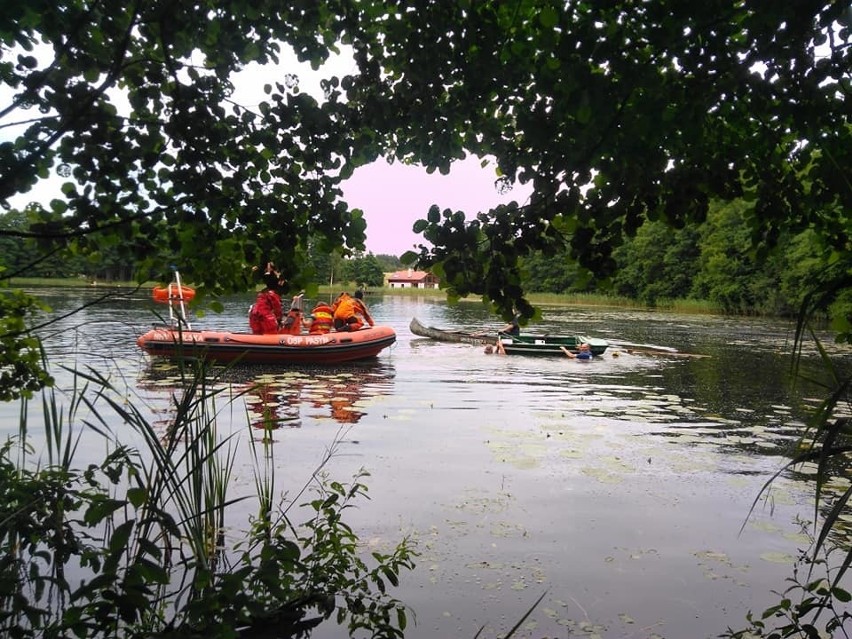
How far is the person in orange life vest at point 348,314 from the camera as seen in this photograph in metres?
15.5

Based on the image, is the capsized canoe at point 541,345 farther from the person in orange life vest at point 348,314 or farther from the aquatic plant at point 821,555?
the aquatic plant at point 821,555

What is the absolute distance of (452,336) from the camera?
20.4m

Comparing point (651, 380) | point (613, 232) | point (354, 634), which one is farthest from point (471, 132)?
point (651, 380)

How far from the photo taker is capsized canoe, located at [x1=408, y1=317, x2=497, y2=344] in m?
19.5

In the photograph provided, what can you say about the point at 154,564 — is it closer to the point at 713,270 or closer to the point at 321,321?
the point at 321,321

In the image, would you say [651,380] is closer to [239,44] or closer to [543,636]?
[543,636]

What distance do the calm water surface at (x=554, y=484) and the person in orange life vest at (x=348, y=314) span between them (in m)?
2.84

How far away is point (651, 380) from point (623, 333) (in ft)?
40.9

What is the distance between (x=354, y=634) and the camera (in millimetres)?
3176

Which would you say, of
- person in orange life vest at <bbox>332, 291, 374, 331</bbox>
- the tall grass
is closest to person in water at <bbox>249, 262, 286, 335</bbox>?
person in orange life vest at <bbox>332, 291, 374, 331</bbox>

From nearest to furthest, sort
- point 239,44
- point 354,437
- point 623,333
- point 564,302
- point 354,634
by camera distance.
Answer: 1. point 239,44
2. point 354,634
3. point 354,437
4. point 623,333
5. point 564,302

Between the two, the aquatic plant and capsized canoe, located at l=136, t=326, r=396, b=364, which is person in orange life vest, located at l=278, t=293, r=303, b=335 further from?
the aquatic plant

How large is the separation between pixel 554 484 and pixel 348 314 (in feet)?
34.1

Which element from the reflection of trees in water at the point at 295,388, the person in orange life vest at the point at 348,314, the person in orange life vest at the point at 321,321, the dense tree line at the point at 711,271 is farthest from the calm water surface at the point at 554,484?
the dense tree line at the point at 711,271
